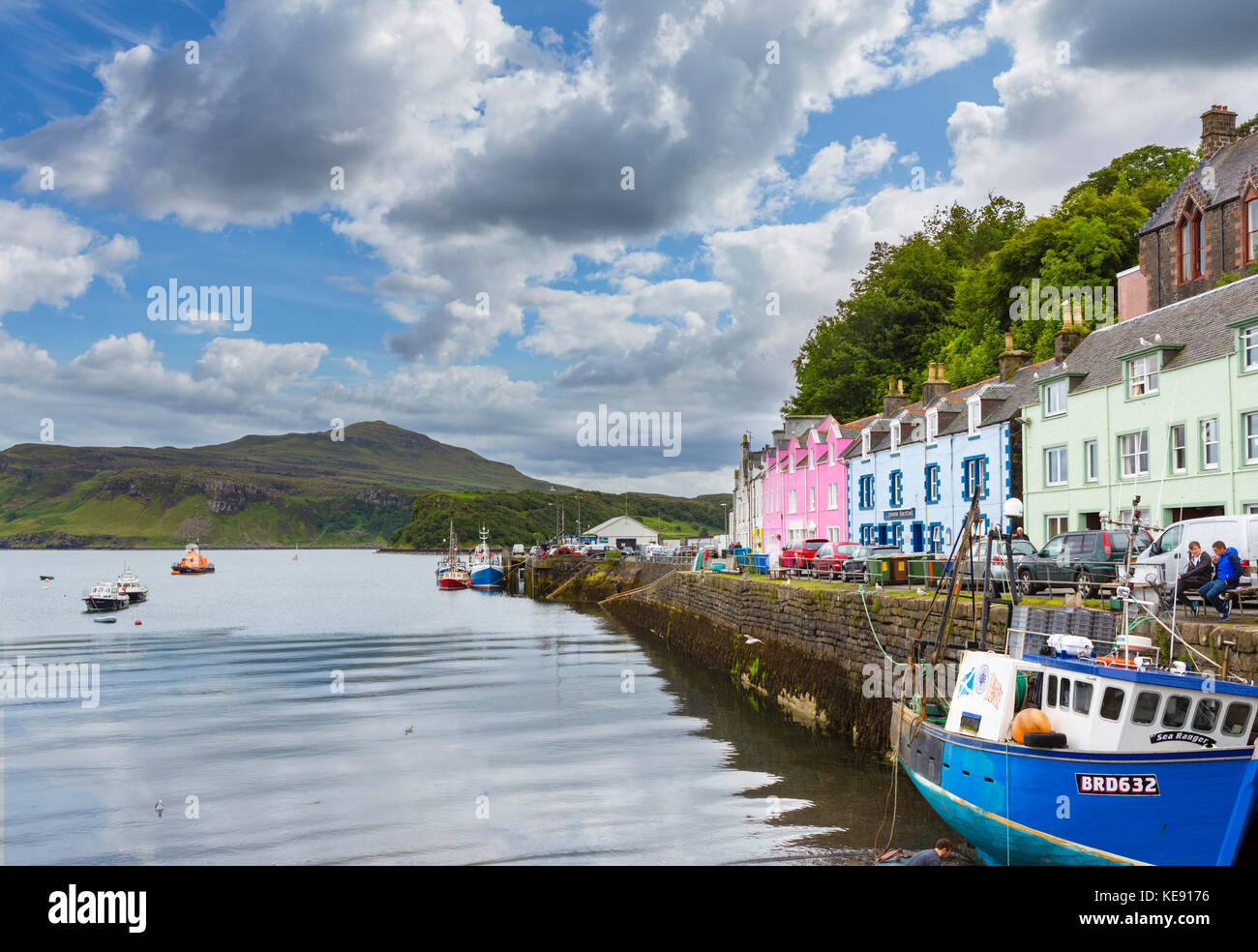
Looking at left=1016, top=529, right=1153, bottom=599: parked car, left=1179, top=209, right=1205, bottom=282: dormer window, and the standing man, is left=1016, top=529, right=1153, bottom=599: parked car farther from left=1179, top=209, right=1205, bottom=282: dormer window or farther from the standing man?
left=1179, top=209, right=1205, bottom=282: dormer window

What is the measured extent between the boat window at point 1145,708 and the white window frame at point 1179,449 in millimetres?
20063

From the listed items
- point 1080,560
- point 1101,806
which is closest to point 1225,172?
point 1080,560

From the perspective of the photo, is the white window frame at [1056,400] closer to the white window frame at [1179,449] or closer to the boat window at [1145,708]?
the white window frame at [1179,449]

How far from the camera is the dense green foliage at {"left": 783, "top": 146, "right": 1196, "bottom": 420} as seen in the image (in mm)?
53531

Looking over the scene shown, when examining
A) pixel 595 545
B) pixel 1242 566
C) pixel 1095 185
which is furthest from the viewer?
pixel 595 545

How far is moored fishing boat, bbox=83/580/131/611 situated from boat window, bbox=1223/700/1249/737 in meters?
81.9

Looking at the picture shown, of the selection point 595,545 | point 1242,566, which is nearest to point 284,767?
point 1242,566

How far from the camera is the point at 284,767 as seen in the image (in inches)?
885

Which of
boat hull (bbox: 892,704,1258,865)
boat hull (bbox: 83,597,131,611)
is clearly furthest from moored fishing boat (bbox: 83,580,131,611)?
boat hull (bbox: 892,704,1258,865)

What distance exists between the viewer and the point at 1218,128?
45.4 m

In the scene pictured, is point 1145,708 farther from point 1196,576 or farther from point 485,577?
point 485,577

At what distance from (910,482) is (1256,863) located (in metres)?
33.0

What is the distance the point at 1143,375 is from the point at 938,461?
38.5 ft
